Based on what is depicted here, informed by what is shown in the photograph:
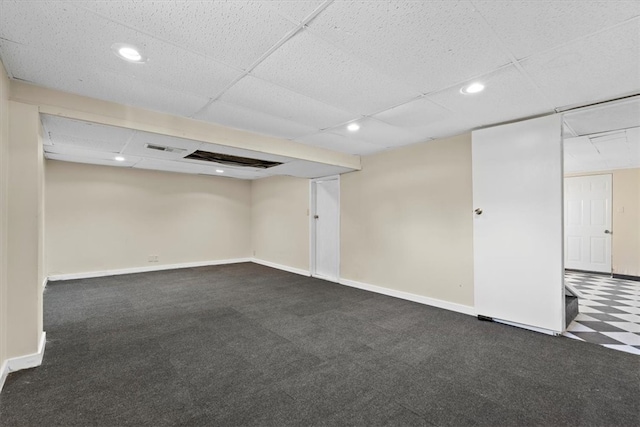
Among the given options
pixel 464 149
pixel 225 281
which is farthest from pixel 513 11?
pixel 225 281

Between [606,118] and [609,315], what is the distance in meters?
2.59

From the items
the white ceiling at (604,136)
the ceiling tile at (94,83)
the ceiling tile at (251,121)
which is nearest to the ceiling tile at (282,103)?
the ceiling tile at (251,121)

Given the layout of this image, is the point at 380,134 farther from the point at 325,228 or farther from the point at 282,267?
the point at 282,267

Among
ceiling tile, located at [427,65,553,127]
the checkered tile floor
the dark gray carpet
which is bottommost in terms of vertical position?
the checkered tile floor

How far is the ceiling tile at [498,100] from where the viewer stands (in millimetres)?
2326

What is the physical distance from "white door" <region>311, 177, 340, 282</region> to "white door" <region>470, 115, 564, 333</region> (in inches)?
106

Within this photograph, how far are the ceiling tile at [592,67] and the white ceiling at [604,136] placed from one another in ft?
0.97

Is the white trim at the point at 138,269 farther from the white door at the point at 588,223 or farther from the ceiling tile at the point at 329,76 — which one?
the white door at the point at 588,223

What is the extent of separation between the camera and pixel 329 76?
7.46 feet

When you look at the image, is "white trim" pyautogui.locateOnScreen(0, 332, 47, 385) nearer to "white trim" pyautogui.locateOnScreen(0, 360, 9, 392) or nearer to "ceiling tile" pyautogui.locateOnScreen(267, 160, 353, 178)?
"white trim" pyautogui.locateOnScreen(0, 360, 9, 392)

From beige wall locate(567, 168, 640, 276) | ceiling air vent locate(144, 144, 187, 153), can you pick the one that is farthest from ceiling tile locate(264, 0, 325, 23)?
beige wall locate(567, 168, 640, 276)

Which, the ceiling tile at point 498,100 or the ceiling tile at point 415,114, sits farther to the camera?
the ceiling tile at point 415,114

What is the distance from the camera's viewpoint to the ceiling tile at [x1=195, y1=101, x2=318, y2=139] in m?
3.01

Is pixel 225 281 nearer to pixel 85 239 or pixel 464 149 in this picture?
pixel 85 239
